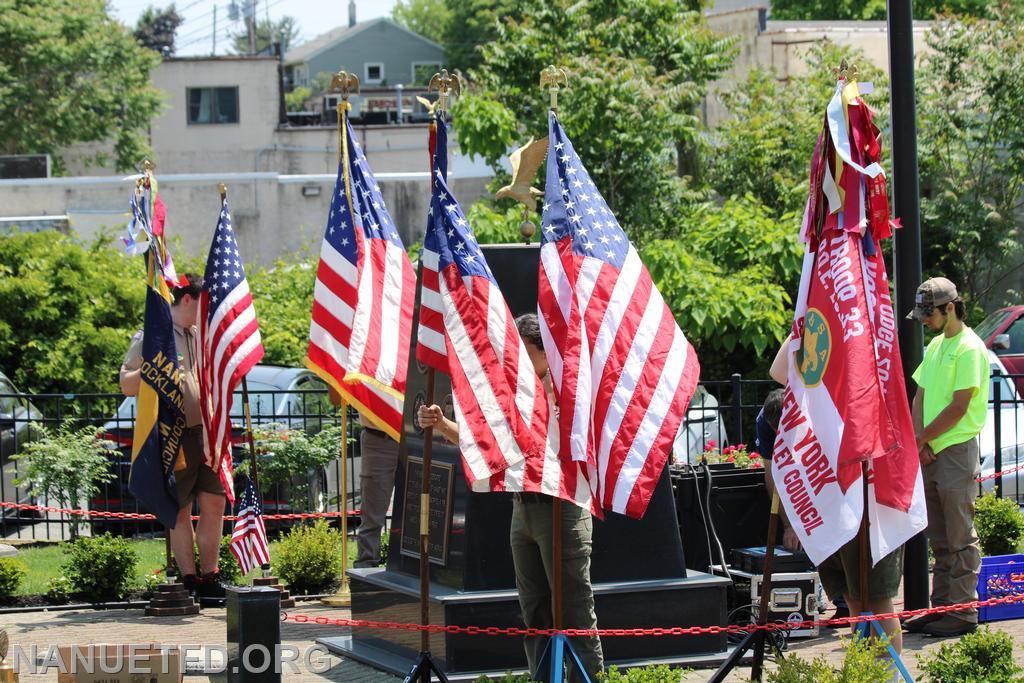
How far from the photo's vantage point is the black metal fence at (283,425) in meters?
12.6

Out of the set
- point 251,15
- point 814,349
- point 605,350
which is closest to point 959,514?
point 814,349

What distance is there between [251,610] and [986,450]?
9300 millimetres

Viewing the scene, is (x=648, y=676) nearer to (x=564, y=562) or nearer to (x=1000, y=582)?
(x=564, y=562)

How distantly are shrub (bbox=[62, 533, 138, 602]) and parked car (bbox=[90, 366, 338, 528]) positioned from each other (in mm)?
1361

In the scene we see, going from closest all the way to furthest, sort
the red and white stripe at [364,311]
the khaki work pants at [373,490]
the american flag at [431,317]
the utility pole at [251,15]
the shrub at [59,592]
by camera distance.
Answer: the american flag at [431,317] < the red and white stripe at [364,311] < the khaki work pants at [373,490] < the shrub at [59,592] < the utility pole at [251,15]

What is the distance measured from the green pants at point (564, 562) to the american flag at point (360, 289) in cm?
246

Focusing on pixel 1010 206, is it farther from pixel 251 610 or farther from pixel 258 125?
pixel 258 125

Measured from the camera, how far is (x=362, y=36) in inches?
3221

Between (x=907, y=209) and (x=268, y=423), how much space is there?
23.7 feet

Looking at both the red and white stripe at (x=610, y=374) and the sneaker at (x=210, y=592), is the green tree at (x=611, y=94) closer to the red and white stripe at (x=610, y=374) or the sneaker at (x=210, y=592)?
the sneaker at (x=210, y=592)

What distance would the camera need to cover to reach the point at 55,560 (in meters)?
12.5

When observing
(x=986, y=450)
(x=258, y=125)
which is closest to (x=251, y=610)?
(x=986, y=450)

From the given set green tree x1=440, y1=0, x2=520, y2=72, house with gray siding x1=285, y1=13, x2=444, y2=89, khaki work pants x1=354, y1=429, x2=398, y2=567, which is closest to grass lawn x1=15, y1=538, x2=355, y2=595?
khaki work pants x1=354, y1=429, x2=398, y2=567

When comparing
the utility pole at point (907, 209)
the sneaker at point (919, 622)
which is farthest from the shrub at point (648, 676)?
the sneaker at point (919, 622)
